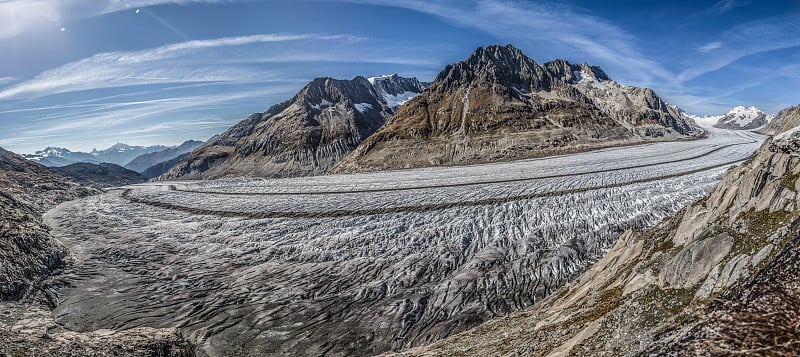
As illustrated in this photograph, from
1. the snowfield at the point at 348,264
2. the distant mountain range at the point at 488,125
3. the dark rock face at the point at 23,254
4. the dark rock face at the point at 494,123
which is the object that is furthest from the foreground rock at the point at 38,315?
the distant mountain range at the point at 488,125

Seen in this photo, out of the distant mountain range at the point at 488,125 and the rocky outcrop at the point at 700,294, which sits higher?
the distant mountain range at the point at 488,125

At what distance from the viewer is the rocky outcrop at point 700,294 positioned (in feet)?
19.0

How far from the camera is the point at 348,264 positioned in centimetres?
2369

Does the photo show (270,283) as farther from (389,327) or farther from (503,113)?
(503,113)

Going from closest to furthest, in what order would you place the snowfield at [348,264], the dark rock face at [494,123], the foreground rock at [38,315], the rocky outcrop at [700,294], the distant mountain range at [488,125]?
the rocky outcrop at [700,294] → the foreground rock at [38,315] → the snowfield at [348,264] → the dark rock face at [494,123] → the distant mountain range at [488,125]

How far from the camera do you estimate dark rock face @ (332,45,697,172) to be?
130 metres

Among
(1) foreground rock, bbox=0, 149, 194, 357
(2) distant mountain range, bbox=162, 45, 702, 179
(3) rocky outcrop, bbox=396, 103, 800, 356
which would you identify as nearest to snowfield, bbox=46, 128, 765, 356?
(1) foreground rock, bbox=0, 149, 194, 357

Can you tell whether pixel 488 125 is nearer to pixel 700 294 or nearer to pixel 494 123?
pixel 494 123

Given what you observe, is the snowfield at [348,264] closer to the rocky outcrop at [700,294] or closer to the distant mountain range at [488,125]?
the rocky outcrop at [700,294]

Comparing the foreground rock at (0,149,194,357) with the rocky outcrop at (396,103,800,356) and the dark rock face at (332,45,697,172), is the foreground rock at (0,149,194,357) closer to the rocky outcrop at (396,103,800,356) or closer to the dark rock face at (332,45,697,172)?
the rocky outcrop at (396,103,800,356)

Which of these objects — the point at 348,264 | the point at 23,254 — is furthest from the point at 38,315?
the point at 348,264

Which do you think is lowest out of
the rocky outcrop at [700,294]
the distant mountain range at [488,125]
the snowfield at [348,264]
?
the snowfield at [348,264]

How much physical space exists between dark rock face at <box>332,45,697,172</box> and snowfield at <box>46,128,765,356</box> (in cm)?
9048

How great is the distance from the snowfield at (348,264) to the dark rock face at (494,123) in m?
90.5
